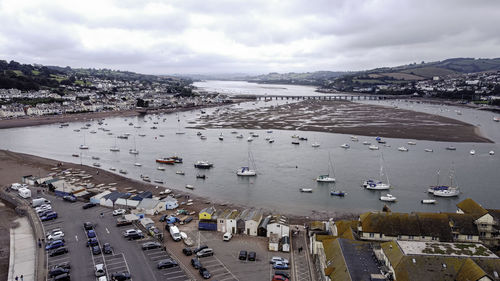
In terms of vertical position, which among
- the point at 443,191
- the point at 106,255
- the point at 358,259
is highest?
the point at 358,259

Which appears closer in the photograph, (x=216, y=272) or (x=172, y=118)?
(x=216, y=272)

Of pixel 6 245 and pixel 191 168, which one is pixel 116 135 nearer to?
pixel 191 168

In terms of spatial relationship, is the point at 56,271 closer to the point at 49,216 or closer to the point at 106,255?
the point at 106,255

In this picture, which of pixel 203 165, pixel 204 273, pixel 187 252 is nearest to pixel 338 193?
pixel 203 165

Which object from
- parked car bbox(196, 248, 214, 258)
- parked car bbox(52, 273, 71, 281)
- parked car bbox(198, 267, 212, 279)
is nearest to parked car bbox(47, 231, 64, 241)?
parked car bbox(52, 273, 71, 281)

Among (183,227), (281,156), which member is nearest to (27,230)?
(183,227)

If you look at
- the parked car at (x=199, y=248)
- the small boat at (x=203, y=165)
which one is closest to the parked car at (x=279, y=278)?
the parked car at (x=199, y=248)

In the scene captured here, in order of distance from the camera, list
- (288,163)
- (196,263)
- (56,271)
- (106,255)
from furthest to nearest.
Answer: (288,163)
(106,255)
(196,263)
(56,271)

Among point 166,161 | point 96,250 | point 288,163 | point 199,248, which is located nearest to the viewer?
point 96,250

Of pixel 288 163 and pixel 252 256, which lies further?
pixel 288 163
